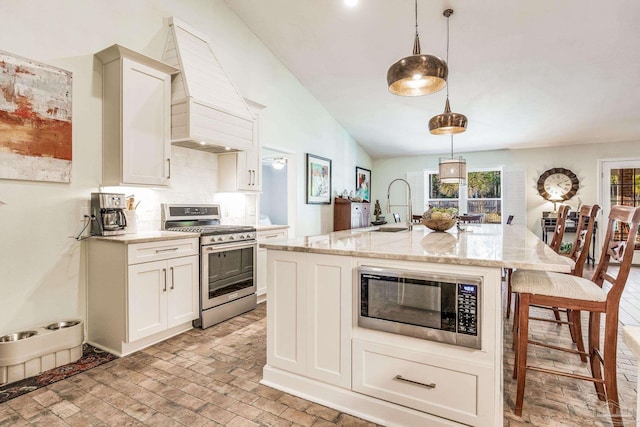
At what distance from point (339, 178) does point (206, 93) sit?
11.9 feet

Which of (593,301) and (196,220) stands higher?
(196,220)

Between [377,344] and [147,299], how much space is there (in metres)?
1.93

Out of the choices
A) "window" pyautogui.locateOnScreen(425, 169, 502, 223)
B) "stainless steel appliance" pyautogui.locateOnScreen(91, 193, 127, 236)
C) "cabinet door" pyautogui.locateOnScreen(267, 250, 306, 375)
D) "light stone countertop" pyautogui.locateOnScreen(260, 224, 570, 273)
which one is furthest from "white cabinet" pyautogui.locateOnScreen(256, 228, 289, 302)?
"window" pyautogui.locateOnScreen(425, 169, 502, 223)

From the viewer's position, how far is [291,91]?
5250mm

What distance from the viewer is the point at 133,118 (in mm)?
2941

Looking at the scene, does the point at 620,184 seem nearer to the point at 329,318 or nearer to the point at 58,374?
the point at 329,318

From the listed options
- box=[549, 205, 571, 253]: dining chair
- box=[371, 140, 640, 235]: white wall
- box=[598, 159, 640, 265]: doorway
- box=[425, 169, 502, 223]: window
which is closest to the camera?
box=[549, 205, 571, 253]: dining chair

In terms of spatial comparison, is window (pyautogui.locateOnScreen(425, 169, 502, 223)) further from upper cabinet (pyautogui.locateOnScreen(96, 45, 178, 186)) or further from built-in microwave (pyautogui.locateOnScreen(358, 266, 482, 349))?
built-in microwave (pyautogui.locateOnScreen(358, 266, 482, 349))

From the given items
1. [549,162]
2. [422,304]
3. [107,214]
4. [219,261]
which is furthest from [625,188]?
[107,214]

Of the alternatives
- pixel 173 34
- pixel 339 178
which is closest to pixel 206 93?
pixel 173 34

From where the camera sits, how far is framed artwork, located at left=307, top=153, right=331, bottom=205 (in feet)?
18.5

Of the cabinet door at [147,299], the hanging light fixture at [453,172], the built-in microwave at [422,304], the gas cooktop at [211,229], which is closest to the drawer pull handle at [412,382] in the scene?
the built-in microwave at [422,304]

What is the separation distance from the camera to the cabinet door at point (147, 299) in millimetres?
2607

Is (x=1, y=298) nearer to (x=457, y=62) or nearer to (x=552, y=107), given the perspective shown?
(x=457, y=62)
